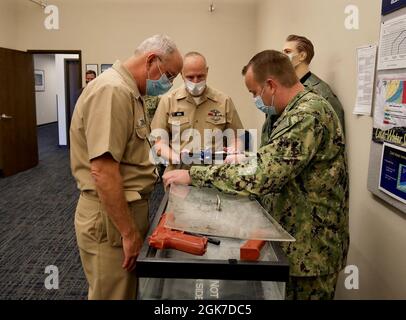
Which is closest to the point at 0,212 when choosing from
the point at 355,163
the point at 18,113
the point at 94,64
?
the point at 18,113

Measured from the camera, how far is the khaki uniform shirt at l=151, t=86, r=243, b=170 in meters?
2.42

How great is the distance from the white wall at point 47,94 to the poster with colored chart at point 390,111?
10.3m

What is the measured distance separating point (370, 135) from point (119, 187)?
1.17 m

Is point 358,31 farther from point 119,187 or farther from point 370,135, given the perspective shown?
point 119,187

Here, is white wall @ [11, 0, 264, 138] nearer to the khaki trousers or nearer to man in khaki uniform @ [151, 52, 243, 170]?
man in khaki uniform @ [151, 52, 243, 170]

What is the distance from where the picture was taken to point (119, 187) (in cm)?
121

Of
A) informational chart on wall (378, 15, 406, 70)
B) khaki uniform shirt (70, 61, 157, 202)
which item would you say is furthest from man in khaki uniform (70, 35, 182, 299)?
informational chart on wall (378, 15, 406, 70)

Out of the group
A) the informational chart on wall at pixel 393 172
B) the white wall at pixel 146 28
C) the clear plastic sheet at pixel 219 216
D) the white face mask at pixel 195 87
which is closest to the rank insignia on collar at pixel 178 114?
the white face mask at pixel 195 87

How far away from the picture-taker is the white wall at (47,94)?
10355mm

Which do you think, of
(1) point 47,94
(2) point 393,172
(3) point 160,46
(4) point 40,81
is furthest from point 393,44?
(1) point 47,94

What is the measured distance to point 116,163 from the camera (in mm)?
1204

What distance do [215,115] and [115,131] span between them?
134 centimetres

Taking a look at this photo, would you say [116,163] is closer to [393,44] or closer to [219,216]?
[219,216]

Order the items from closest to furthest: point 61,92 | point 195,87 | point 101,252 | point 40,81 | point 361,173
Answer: point 101,252 < point 361,173 < point 195,87 < point 61,92 < point 40,81
